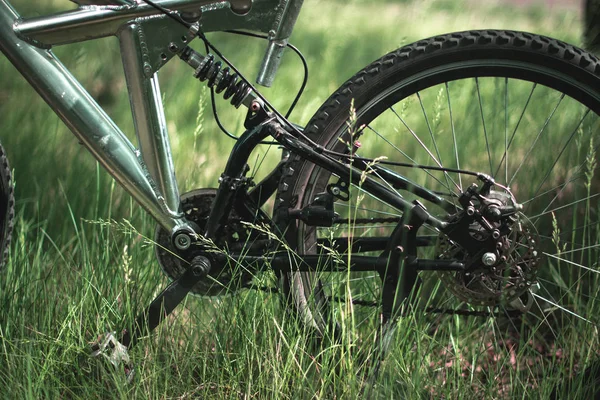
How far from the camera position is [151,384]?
2328mm

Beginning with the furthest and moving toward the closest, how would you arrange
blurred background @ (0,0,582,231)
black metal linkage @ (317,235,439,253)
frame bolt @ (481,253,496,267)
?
blurred background @ (0,0,582,231)
black metal linkage @ (317,235,439,253)
frame bolt @ (481,253,496,267)

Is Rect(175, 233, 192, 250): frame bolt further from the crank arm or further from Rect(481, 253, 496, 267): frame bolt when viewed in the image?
Rect(481, 253, 496, 267): frame bolt

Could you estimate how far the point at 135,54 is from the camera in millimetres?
2359

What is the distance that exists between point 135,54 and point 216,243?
1.80ft

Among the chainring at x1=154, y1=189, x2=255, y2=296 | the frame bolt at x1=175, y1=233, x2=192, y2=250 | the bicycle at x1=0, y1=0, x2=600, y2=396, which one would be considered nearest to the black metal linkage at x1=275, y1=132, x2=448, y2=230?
the bicycle at x1=0, y1=0, x2=600, y2=396

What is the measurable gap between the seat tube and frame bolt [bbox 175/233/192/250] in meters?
0.07

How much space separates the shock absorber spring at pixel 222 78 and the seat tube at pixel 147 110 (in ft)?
0.44

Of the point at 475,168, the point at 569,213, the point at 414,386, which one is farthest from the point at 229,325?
the point at 475,168

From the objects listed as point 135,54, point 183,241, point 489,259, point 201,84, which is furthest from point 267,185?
point 201,84

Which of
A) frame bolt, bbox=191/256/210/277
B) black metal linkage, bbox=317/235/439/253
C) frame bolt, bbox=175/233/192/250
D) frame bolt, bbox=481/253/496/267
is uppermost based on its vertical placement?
frame bolt, bbox=481/253/496/267

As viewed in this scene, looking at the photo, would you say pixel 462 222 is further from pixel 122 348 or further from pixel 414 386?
pixel 122 348

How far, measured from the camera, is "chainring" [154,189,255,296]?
247 centimetres

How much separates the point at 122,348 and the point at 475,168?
188 centimetres

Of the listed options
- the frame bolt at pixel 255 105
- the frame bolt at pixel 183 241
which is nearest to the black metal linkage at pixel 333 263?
the frame bolt at pixel 183 241
